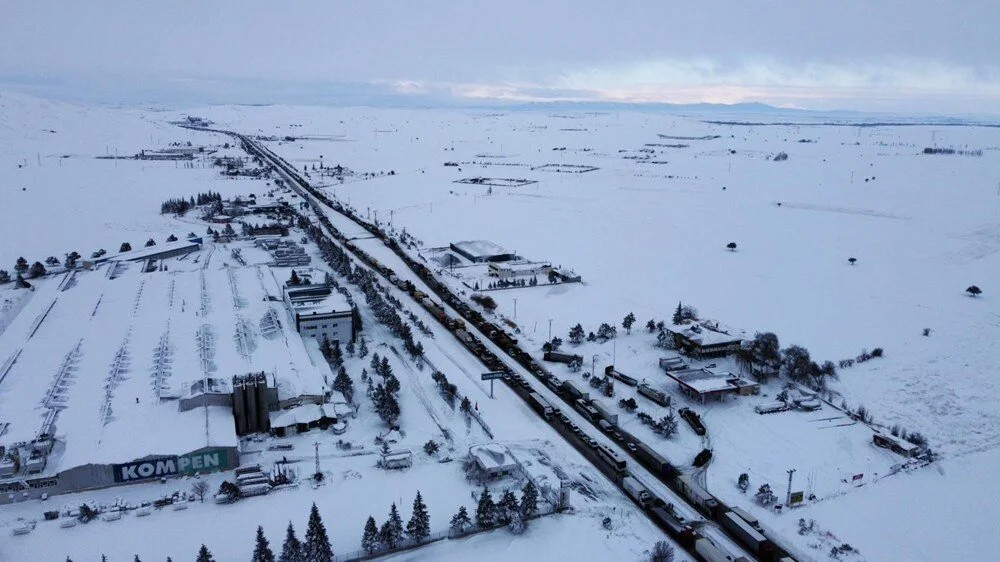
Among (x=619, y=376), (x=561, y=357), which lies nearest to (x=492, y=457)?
(x=619, y=376)

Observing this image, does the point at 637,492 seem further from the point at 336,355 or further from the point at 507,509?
the point at 336,355

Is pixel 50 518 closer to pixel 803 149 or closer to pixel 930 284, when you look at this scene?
pixel 930 284

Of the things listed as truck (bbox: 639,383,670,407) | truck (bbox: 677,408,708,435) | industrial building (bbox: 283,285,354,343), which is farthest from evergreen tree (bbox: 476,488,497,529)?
industrial building (bbox: 283,285,354,343)

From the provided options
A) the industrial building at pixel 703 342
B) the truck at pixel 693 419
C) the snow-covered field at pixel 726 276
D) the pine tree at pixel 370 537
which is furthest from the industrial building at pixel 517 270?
the pine tree at pixel 370 537

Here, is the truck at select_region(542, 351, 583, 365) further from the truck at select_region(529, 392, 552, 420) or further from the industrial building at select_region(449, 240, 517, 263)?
the industrial building at select_region(449, 240, 517, 263)

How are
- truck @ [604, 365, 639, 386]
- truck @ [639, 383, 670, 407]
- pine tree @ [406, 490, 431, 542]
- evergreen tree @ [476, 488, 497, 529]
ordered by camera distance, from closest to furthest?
pine tree @ [406, 490, 431, 542]
evergreen tree @ [476, 488, 497, 529]
truck @ [639, 383, 670, 407]
truck @ [604, 365, 639, 386]

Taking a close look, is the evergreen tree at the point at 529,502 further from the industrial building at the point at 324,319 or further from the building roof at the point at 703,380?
the industrial building at the point at 324,319
